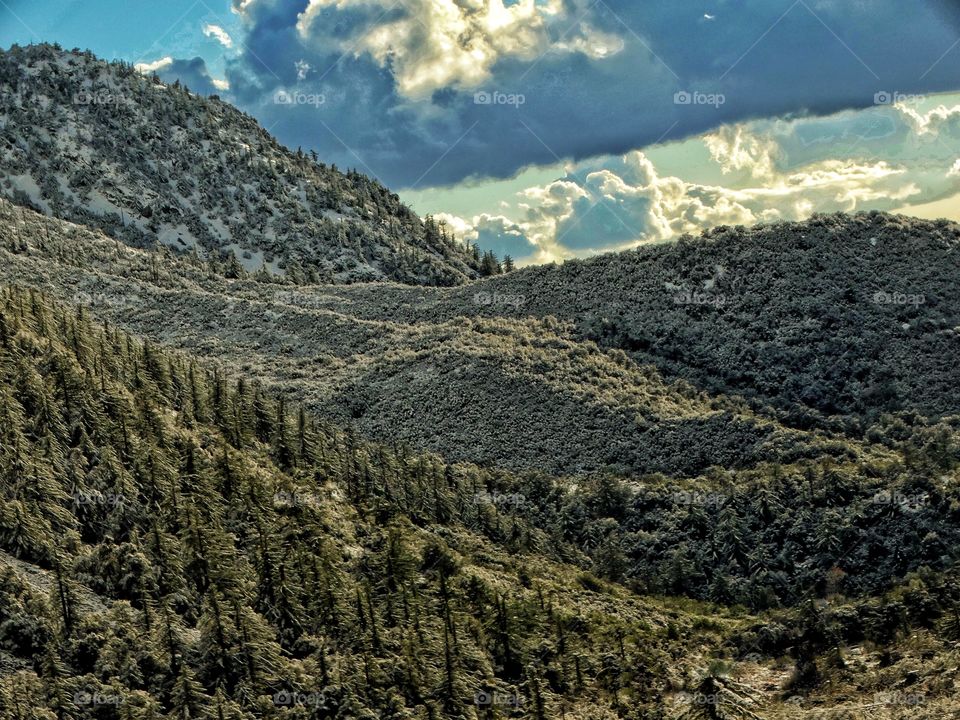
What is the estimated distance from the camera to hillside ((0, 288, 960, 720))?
50.5 meters

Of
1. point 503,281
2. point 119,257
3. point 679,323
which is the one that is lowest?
point 679,323

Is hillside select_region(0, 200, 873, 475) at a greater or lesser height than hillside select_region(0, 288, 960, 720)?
greater

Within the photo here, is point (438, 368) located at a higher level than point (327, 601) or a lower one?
higher

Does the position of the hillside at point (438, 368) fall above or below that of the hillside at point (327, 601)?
above

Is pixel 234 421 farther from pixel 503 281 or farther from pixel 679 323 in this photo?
pixel 503 281

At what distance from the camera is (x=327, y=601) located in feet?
190

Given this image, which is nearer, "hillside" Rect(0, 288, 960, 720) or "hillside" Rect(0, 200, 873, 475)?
"hillside" Rect(0, 288, 960, 720)

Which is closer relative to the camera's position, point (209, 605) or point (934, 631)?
point (209, 605)

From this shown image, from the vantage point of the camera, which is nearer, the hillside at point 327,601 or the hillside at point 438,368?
the hillside at point 327,601

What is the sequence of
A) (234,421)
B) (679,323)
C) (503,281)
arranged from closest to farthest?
(234,421)
(679,323)
(503,281)

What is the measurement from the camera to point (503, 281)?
14950cm

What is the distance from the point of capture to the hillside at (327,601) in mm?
50500

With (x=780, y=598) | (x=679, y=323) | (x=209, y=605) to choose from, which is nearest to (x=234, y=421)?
(x=209, y=605)

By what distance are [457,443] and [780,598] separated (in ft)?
121
